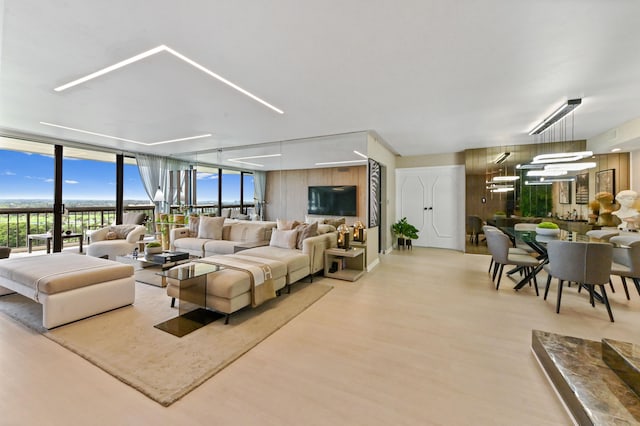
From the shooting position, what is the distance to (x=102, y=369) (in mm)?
1910

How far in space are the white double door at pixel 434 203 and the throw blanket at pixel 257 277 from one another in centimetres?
536

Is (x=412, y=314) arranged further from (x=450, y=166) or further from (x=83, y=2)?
(x=450, y=166)

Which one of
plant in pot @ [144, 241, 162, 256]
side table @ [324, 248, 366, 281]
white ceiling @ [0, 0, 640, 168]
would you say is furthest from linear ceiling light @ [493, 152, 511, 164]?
→ plant in pot @ [144, 241, 162, 256]

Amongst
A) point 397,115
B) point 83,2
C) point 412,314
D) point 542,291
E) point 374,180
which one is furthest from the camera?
point 374,180

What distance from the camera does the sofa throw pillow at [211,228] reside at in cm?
541

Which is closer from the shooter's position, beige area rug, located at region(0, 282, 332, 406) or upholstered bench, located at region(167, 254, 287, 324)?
beige area rug, located at region(0, 282, 332, 406)

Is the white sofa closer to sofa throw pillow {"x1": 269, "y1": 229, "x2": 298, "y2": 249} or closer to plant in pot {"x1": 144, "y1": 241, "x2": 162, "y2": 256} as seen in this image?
sofa throw pillow {"x1": 269, "y1": 229, "x2": 298, "y2": 249}

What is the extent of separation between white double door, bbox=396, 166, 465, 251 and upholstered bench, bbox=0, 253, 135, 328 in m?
6.54

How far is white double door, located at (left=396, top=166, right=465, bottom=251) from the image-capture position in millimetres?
6891

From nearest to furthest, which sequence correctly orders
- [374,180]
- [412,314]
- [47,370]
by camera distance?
[47,370]
[412,314]
[374,180]

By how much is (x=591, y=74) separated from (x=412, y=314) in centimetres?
311

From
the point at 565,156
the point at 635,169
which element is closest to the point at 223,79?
the point at 565,156

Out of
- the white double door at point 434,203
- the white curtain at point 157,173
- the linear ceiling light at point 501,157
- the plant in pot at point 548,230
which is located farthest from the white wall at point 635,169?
the white curtain at point 157,173

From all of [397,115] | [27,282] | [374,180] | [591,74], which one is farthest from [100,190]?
[591,74]
